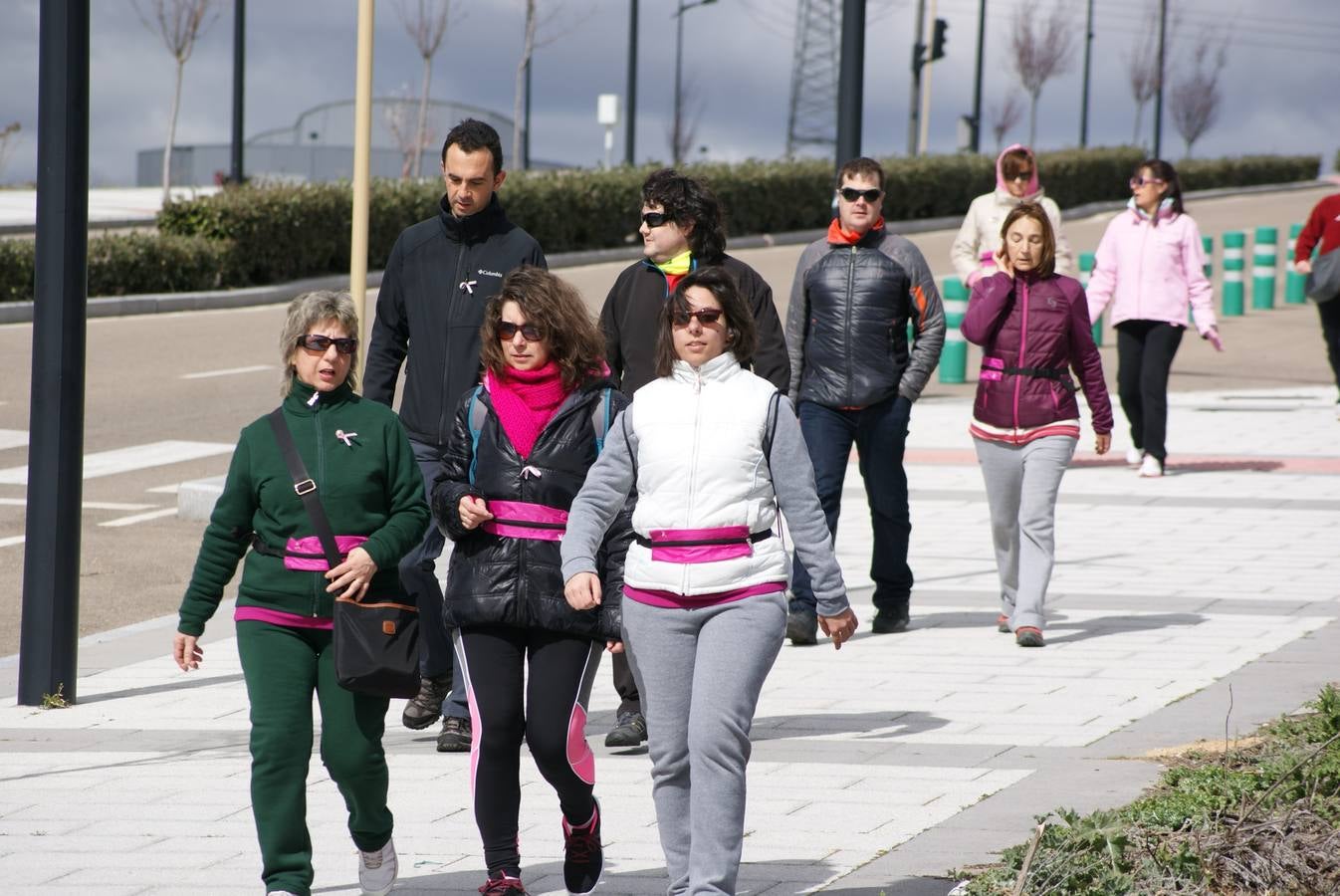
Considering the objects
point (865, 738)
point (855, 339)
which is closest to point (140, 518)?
point (855, 339)

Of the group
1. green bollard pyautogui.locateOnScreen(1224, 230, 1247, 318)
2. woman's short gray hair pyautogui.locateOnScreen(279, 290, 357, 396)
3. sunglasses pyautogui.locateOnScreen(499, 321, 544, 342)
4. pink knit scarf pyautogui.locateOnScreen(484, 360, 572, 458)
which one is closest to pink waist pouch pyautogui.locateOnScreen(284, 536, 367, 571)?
woman's short gray hair pyautogui.locateOnScreen(279, 290, 357, 396)

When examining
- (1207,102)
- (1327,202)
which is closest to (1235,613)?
(1327,202)

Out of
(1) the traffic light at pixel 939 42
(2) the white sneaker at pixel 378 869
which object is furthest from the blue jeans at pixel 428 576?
(1) the traffic light at pixel 939 42

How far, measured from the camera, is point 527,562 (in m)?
5.01

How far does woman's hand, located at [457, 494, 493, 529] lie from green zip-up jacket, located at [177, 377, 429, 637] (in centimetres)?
9

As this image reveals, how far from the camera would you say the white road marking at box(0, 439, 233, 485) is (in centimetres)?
1342

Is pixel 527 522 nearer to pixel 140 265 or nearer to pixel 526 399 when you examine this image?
pixel 526 399

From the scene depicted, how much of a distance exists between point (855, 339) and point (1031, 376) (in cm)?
74

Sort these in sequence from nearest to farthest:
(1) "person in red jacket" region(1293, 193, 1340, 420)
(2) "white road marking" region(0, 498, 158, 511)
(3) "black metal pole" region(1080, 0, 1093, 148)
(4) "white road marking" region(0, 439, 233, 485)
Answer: (2) "white road marking" region(0, 498, 158, 511)
(4) "white road marking" region(0, 439, 233, 485)
(1) "person in red jacket" region(1293, 193, 1340, 420)
(3) "black metal pole" region(1080, 0, 1093, 148)

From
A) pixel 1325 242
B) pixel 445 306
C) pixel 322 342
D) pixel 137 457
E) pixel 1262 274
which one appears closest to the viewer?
pixel 322 342

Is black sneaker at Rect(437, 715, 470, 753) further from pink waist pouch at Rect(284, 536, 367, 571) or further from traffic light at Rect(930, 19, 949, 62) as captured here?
traffic light at Rect(930, 19, 949, 62)

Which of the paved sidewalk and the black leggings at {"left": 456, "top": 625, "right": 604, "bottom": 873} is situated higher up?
the black leggings at {"left": 456, "top": 625, "right": 604, "bottom": 873}

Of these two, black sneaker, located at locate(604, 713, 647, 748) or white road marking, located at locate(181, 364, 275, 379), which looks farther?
white road marking, located at locate(181, 364, 275, 379)

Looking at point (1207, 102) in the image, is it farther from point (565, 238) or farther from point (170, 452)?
point (170, 452)
